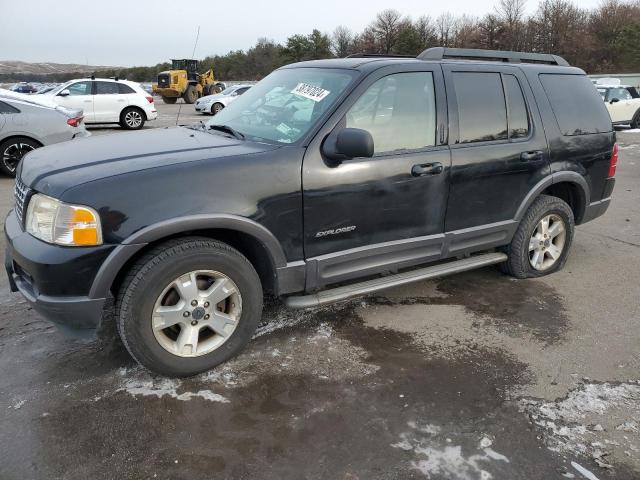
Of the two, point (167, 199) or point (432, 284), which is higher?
point (167, 199)

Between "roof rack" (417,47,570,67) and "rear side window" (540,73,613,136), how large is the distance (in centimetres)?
20

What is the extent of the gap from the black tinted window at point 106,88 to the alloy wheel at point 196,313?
14.5 metres

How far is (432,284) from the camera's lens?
4.61 metres

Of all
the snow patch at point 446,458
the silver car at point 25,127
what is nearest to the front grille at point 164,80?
the silver car at point 25,127

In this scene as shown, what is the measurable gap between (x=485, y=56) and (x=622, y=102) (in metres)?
16.6

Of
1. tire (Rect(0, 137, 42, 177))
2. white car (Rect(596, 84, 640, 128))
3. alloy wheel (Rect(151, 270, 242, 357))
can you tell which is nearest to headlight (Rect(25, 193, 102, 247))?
alloy wheel (Rect(151, 270, 242, 357))

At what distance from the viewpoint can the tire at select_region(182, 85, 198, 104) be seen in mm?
32456

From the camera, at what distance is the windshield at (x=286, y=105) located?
11.0ft

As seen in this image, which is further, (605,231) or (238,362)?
(605,231)

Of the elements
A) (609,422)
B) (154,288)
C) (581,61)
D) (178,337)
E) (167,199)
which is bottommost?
(609,422)

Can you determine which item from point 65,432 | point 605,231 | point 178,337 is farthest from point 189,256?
point 605,231

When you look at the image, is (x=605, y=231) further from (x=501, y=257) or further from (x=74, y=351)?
(x=74, y=351)

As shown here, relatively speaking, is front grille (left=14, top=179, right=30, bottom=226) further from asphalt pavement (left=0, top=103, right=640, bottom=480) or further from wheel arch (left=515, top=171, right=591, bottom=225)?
wheel arch (left=515, top=171, right=591, bottom=225)

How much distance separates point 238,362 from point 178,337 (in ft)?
1.46
